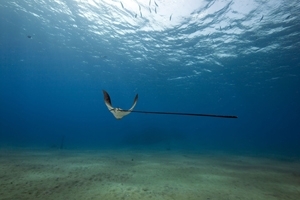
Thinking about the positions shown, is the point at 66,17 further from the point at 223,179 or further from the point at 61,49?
the point at 223,179

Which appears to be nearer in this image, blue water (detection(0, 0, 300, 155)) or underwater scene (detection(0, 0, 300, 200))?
underwater scene (detection(0, 0, 300, 200))

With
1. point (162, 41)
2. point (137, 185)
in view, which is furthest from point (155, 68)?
point (137, 185)

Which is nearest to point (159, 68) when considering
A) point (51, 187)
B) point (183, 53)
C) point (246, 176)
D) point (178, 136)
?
point (183, 53)

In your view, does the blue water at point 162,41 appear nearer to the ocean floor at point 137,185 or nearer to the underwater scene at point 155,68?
the underwater scene at point 155,68

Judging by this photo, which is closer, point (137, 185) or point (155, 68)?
point (137, 185)

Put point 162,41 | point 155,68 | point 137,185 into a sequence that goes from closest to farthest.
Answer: point 137,185 < point 162,41 < point 155,68

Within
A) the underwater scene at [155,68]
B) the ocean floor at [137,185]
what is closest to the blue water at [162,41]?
the underwater scene at [155,68]

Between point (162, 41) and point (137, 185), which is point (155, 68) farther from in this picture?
point (137, 185)

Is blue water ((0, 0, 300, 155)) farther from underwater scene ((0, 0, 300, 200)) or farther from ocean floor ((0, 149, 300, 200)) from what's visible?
ocean floor ((0, 149, 300, 200))

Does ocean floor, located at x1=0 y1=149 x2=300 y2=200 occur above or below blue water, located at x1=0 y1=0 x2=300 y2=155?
below

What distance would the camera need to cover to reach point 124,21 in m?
17.1

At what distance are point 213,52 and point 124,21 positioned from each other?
11.8 meters

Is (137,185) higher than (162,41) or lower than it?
lower

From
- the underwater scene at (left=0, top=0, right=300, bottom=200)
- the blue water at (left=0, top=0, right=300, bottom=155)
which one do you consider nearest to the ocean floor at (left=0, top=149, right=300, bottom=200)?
the underwater scene at (left=0, top=0, right=300, bottom=200)
